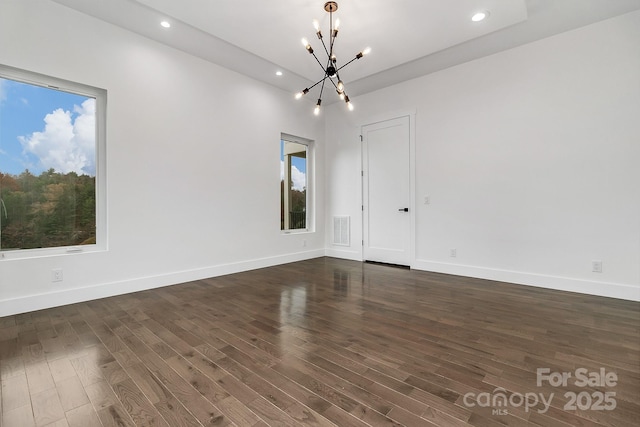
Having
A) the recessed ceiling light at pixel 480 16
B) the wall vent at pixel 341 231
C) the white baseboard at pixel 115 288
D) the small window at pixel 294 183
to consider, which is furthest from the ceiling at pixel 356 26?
the white baseboard at pixel 115 288

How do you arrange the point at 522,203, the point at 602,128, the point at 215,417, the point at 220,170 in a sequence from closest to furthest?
the point at 215,417
the point at 602,128
the point at 522,203
the point at 220,170

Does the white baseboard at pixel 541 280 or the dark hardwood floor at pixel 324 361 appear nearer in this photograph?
the dark hardwood floor at pixel 324 361

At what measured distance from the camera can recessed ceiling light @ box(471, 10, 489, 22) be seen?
3109 mm

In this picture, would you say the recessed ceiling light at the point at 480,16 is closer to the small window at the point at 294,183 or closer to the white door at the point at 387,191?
the white door at the point at 387,191

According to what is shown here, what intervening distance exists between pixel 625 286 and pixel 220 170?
5.29 metres

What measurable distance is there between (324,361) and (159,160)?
3.24 m

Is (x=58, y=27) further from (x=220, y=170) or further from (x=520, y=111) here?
(x=520, y=111)

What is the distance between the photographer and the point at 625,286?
10.7ft

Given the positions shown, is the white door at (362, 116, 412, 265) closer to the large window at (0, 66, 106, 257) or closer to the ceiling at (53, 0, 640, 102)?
the ceiling at (53, 0, 640, 102)

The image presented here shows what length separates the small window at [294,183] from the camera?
A: 557 cm

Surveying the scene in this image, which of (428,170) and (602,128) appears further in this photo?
(428,170)

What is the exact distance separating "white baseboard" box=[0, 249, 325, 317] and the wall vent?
5.16 feet

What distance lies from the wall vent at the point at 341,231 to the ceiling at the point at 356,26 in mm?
2785

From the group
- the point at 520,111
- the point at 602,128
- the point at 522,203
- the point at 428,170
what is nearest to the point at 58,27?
the point at 428,170
